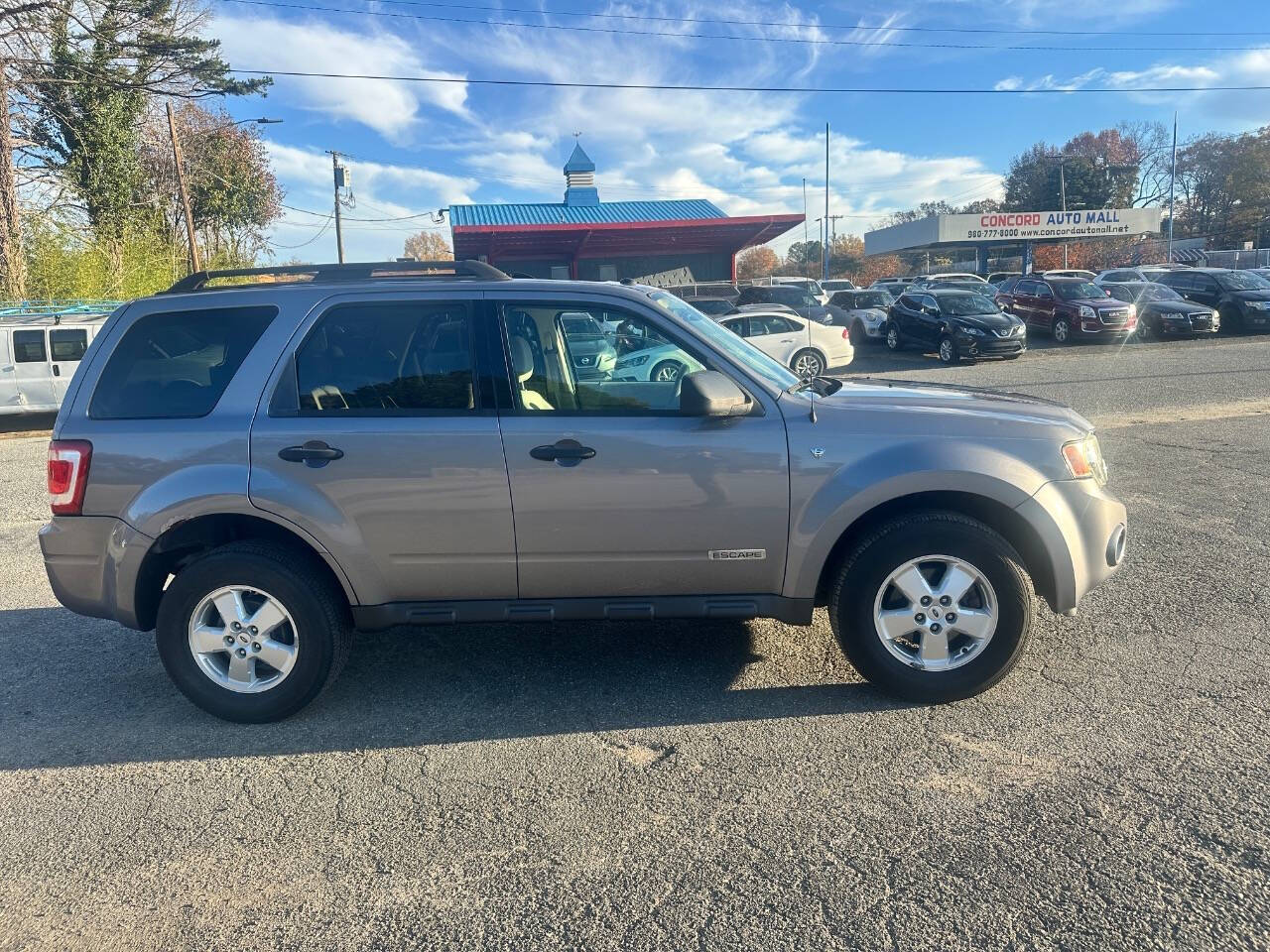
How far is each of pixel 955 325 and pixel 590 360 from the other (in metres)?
17.3

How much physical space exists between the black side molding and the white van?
13.9 meters

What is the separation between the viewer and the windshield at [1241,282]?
76.5 ft

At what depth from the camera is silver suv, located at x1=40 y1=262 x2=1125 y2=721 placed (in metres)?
3.64

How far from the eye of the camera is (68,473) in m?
3.76

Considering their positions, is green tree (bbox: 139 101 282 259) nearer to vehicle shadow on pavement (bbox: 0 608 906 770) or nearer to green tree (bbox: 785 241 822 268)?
vehicle shadow on pavement (bbox: 0 608 906 770)

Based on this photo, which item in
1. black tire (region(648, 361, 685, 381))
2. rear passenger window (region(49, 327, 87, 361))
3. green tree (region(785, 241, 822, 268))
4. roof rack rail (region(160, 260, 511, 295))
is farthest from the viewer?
green tree (region(785, 241, 822, 268))

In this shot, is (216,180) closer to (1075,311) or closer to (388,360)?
(1075,311)

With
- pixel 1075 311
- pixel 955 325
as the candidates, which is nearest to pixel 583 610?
pixel 955 325

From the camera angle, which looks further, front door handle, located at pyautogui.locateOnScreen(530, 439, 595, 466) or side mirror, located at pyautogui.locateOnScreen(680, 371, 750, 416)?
front door handle, located at pyautogui.locateOnScreen(530, 439, 595, 466)

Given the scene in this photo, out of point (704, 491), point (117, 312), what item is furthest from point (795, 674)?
point (117, 312)

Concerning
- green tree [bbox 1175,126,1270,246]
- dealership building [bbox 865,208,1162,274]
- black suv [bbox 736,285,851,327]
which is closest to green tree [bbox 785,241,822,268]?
green tree [bbox 1175,126,1270,246]

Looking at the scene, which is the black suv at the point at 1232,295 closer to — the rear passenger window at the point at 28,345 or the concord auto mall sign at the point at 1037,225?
the concord auto mall sign at the point at 1037,225

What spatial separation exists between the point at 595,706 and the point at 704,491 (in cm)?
110

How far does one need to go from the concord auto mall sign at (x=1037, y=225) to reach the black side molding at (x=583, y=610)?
A: 45374 mm
